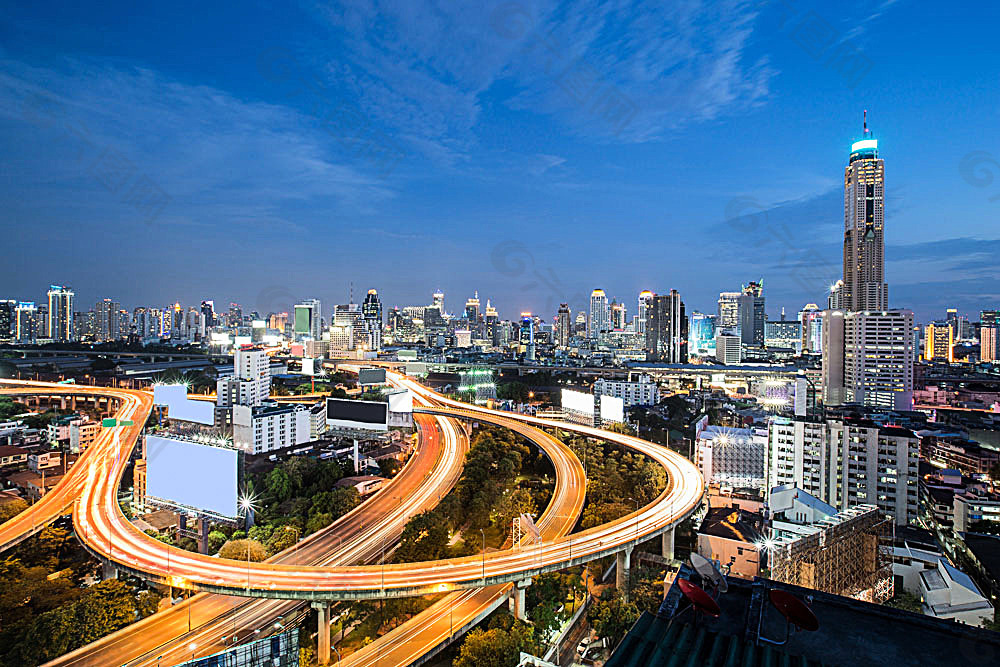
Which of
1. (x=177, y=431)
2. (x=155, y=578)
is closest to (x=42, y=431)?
(x=177, y=431)

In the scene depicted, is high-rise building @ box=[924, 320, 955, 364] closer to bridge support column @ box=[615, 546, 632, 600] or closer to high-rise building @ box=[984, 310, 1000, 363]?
high-rise building @ box=[984, 310, 1000, 363]

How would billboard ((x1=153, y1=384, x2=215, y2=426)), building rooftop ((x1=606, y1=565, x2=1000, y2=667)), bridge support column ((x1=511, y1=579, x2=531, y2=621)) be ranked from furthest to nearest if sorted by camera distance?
billboard ((x1=153, y1=384, x2=215, y2=426)) → bridge support column ((x1=511, y1=579, x2=531, y2=621)) → building rooftop ((x1=606, y1=565, x2=1000, y2=667))

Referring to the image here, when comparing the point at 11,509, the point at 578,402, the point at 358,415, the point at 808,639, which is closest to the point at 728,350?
the point at 578,402

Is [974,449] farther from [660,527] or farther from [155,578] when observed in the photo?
[155,578]

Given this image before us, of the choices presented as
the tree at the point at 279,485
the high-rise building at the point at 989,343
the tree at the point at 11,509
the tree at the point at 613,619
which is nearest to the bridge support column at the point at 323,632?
the tree at the point at 613,619

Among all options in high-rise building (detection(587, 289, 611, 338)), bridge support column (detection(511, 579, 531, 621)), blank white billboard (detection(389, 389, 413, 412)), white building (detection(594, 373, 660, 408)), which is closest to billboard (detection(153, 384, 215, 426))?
blank white billboard (detection(389, 389, 413, 412))

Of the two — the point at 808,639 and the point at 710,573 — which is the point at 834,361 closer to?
the point at 710,573
